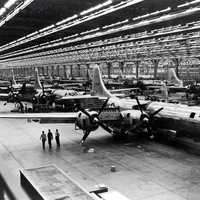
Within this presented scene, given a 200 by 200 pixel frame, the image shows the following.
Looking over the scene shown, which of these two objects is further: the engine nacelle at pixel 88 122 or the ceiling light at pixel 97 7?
the engine nacelle at pixel 88 122

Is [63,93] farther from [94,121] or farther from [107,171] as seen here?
[107,171]

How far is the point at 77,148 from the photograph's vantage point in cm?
2094

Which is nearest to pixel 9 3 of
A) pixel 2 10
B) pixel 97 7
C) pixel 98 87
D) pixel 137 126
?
pixel 2 10

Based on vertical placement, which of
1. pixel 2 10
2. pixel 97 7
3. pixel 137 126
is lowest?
pixel 137 126

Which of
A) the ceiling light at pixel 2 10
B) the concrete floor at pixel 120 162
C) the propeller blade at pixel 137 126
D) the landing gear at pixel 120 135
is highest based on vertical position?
the ceiling light at pixel 2 10

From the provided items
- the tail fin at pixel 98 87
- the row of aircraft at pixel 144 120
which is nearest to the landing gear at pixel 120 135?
the row of aircraft at pixel 144 120

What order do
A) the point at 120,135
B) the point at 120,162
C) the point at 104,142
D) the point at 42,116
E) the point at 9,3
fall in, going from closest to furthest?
the point at 9,3 < the point at 120,162 < the point at 42,116 < the point at 104,142 < the point at 120,135

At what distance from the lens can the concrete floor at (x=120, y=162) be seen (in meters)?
13.5

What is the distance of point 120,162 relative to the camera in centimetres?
1755

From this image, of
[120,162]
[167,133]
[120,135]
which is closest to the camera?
[120,162]

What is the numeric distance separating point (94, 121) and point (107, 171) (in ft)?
18.4

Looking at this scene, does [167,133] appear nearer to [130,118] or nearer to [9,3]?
[130,118]

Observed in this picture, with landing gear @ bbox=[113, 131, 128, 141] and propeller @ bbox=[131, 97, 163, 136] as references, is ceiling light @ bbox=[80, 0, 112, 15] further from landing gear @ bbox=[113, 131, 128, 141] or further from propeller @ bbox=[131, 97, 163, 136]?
landing gear @ bbox=[113, 131, 128, 141]

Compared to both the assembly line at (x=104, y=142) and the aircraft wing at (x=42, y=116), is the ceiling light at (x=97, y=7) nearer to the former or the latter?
the assembly line at (x=104, y=142)
